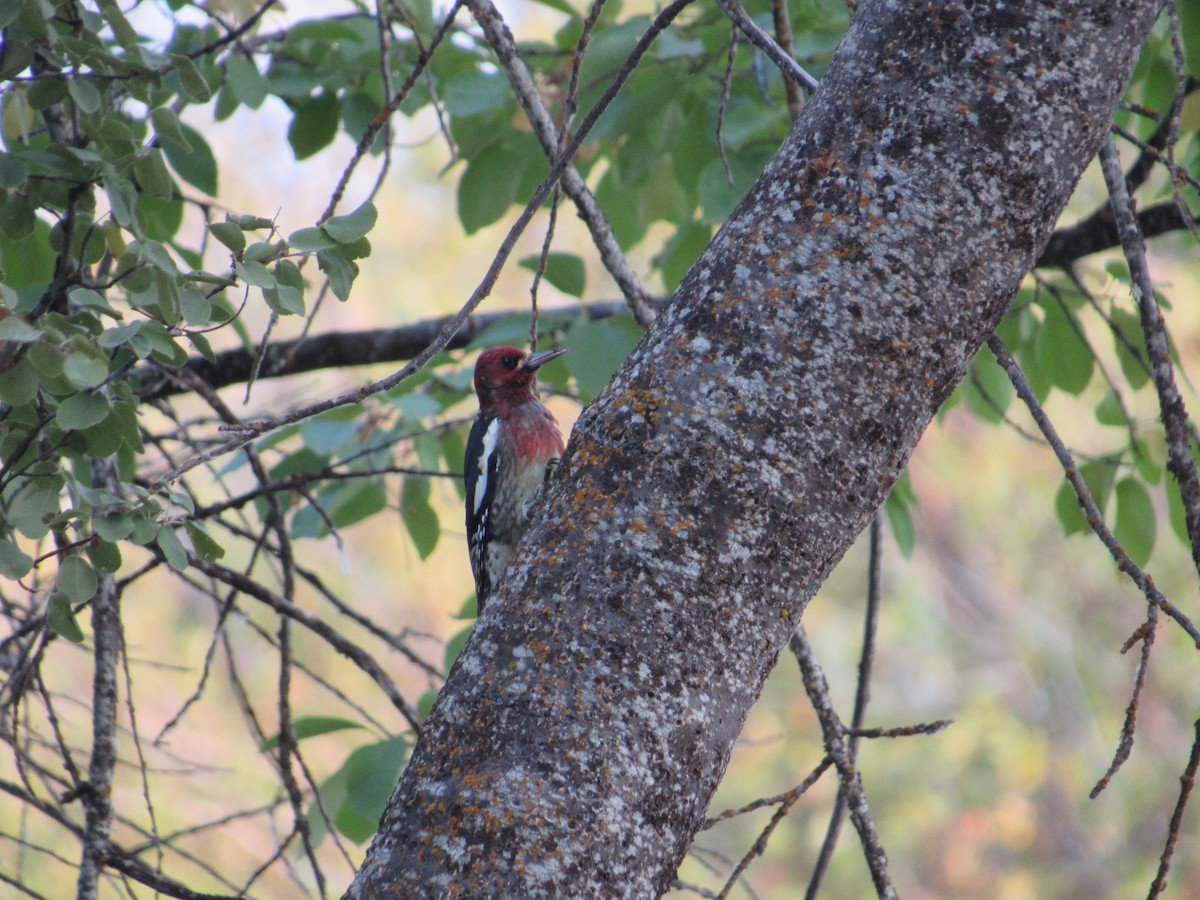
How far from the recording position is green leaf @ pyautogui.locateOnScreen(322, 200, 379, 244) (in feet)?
4.92

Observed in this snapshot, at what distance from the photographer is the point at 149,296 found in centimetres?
148

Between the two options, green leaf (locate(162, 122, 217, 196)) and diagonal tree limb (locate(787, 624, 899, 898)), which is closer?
diagonal tree limb (locate(787, 624, 899, 898))

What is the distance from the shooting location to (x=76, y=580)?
62.4 inches

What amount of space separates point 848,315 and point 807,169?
7.8 inches

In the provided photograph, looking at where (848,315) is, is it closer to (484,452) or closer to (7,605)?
(7,605)

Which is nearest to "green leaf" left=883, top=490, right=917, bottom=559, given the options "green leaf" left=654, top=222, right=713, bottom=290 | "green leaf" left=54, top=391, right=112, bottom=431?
"green leaf" left=654, top=222, right=713, bottom=290

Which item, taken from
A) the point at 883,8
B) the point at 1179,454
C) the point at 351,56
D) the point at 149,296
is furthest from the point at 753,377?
the point at 351,56

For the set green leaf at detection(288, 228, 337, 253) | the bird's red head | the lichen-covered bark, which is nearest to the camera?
the lichen-covered bark

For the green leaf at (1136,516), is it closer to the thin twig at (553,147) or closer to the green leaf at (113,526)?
the thin twig at (553,147)

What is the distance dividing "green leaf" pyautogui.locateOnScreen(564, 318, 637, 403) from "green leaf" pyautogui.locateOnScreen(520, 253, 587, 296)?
138mm

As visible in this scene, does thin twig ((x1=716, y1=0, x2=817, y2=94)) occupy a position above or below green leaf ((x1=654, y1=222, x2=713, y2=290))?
below

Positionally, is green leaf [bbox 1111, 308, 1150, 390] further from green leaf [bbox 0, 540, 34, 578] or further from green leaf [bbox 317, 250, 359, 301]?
green leaf [bbox 0, 540, 34, 578]

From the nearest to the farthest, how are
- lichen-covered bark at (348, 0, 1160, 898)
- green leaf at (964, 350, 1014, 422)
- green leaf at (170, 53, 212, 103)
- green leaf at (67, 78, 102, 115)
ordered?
lichen-covered bark at (348, 0, 1160, 898), green leaf at (67, 78, 102, 115), green leaf at (170, 53, 212, 103), green leaf at (964, 350, 1014, 422)

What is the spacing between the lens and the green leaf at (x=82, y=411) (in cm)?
152
